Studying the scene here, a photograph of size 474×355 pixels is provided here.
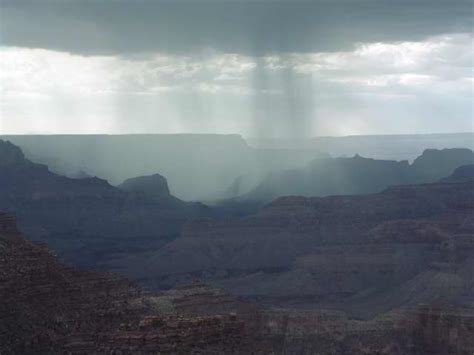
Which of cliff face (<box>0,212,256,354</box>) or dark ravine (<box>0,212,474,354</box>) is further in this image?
dark ravine (<box>0,212,474,354</box>)

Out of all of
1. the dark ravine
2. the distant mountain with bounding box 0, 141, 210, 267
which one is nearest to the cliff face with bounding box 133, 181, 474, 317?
the distant mountain with bounding box 0, 141, 210, 267

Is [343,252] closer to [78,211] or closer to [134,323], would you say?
[78,211]

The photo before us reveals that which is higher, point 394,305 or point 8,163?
point 8,163

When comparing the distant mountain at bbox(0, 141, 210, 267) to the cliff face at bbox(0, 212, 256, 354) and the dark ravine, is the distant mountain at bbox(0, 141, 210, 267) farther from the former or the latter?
the cliff face at bbox(0, 212, 256, 354)

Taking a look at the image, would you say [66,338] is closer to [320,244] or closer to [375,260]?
[375,260]

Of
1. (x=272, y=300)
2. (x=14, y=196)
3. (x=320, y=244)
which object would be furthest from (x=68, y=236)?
(x=272, y=300)

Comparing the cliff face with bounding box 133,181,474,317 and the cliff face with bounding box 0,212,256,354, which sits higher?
the cliff face with bounding box 0,212,256,354

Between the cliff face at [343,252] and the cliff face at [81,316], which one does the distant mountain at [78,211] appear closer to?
the cliff face at [343,252]
